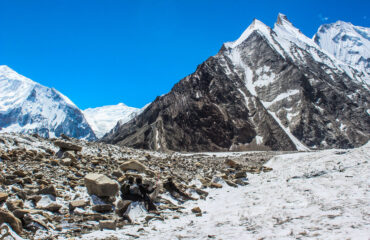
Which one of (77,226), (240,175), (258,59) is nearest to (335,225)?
(77,226)

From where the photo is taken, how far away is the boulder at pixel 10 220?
21.0ft

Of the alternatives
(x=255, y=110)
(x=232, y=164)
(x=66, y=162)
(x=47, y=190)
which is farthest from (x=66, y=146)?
(x=255, y=110)

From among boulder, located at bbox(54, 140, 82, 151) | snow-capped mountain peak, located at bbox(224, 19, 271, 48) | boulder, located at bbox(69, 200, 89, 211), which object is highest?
snow-capped mountain peak, located at bbox(224, 19, 271, 48)

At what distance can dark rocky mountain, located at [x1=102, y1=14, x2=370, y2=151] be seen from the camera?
371ft

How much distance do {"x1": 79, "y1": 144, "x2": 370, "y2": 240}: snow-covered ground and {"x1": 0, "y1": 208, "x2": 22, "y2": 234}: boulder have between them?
64.3 inches

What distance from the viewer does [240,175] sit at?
18.4 metres

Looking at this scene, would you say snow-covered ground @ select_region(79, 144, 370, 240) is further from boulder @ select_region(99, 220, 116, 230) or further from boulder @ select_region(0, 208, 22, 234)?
boulder @ select_region(0, 208, 22, 234)

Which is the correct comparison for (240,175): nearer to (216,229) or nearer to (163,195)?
(163,195)

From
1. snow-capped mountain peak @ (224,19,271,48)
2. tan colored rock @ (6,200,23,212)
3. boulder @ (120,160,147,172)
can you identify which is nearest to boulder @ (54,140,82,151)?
boulder @ (120,160,147,172)

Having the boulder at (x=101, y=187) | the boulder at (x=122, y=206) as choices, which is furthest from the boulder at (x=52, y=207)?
the boulder at (x=122, y=206)

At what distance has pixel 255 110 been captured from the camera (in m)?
128

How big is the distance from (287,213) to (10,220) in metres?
7.34

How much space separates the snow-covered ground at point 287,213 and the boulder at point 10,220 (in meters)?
1.63

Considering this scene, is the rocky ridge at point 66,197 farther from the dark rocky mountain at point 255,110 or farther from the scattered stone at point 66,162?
the dark rocky mountain at point 255,110
